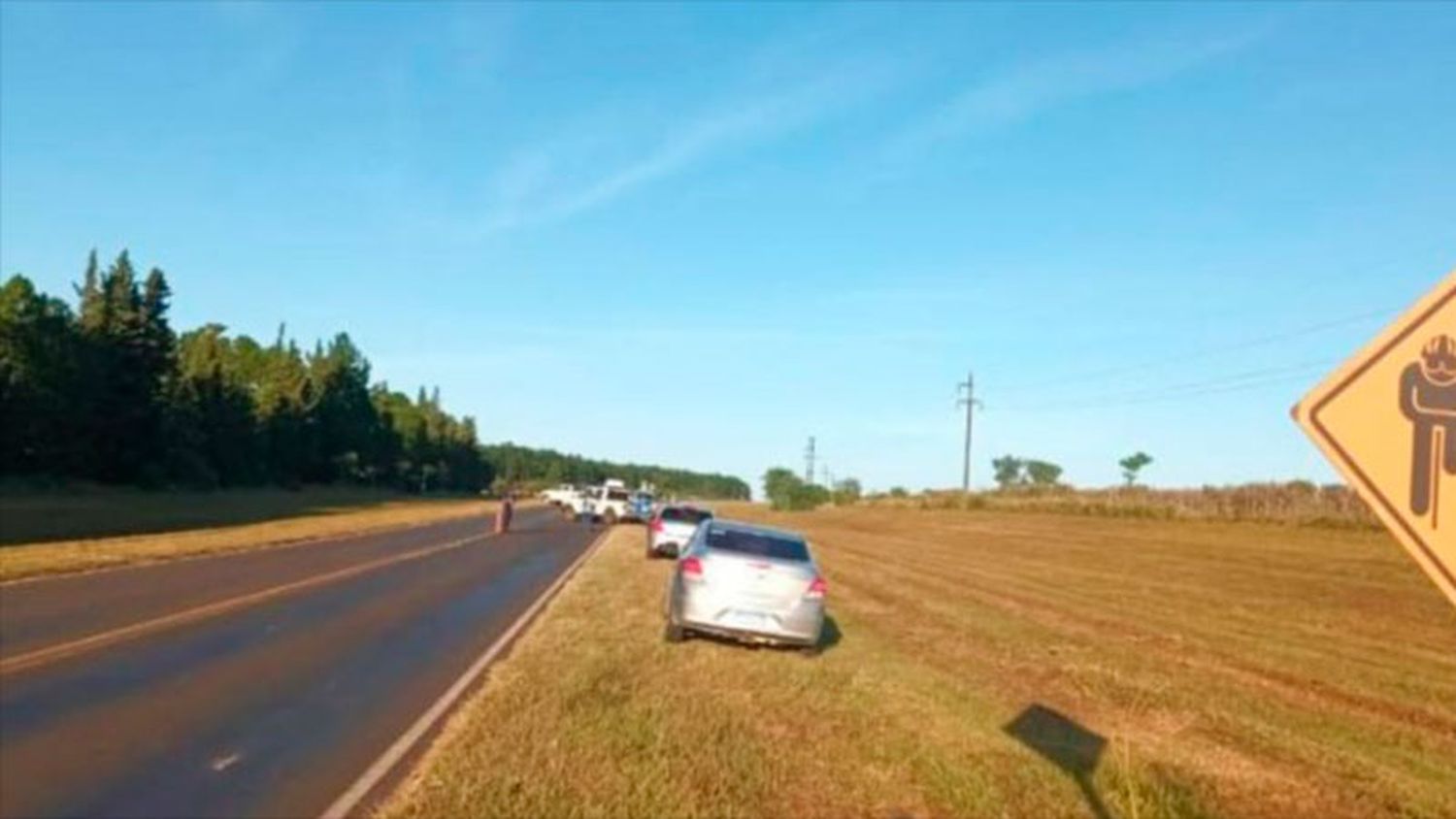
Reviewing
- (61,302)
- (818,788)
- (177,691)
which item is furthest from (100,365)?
(818,788)

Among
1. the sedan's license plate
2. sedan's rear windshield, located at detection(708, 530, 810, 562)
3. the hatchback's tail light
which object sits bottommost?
the sedan's license plate

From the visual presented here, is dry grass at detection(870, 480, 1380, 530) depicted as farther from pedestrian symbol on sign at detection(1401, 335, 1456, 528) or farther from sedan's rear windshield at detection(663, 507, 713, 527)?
pedestrian symbol on sign at detection(1401, 335, 1456, 528)

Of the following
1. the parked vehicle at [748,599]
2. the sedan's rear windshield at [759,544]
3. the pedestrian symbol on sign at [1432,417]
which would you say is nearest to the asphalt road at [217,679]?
the parked vehicle at [748,599]

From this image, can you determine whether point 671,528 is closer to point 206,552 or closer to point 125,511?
point 206,552

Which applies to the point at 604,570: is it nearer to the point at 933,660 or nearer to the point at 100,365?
the point at 933,660

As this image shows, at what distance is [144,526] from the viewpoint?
149 ft

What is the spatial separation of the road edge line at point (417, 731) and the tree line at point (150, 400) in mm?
54635

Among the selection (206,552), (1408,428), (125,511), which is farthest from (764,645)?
(125,511)

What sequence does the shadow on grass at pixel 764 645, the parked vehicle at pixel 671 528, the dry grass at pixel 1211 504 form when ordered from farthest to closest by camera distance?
the dry grass at pixel 1211 504
the parked vehicle at pixel 671 528
the shadow on grass at pixel 764 645

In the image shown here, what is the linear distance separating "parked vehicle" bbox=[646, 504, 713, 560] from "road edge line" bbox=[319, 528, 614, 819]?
50.7ft

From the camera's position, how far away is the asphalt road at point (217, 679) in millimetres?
8430

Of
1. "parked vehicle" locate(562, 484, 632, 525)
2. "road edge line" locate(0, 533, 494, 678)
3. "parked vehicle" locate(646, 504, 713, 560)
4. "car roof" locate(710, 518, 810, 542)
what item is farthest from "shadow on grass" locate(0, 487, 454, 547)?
"car roof" locate(710, 518, 810, 542)

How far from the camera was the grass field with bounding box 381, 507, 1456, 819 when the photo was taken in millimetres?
9047

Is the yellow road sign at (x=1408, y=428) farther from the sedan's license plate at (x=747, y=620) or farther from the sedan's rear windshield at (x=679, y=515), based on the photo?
the sedan's rear windshield at (x=679, y=515)
